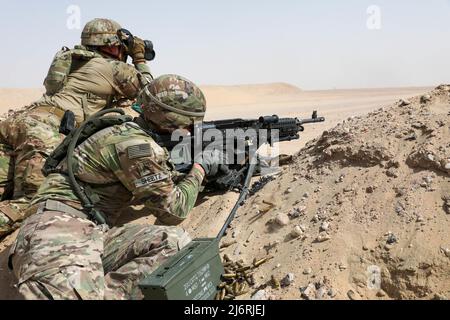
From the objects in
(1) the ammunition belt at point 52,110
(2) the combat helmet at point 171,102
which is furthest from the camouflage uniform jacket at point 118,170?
(1) the ammunition belt at point 52,110

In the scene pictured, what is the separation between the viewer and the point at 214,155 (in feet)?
15.0

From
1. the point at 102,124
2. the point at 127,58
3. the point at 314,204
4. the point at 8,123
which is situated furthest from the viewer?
the point at 127,58

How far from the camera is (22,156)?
18.1ft

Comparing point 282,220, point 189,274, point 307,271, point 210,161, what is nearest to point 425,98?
point 282,220

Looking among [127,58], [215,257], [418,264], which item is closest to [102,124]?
[215,257]

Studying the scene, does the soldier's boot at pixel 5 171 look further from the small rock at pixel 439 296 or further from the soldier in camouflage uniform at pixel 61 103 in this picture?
the small rock at pixel 439 296

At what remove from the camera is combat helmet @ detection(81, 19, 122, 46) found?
655 centimetres

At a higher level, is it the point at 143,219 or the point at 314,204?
the point at 314,204

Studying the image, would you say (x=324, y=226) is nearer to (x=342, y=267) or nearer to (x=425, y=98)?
(x=342, y=267)

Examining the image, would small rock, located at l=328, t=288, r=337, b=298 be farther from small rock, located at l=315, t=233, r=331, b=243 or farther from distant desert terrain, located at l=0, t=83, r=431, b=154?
distant desert terrain, located at l=0, t=83, r=431, b=154

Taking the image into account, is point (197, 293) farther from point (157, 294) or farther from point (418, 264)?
→ point (418, 264)

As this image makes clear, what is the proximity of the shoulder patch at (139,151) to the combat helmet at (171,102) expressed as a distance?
57cm

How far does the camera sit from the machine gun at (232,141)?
14.5 ft
